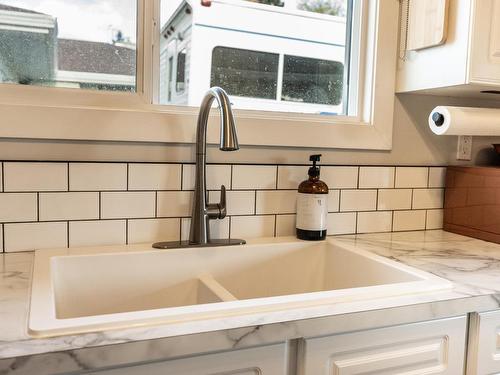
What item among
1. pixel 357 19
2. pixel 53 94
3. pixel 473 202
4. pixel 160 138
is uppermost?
pixel 357 19

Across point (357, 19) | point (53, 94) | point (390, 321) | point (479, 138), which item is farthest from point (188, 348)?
point (479, 138)

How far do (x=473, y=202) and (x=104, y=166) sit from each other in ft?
3.76

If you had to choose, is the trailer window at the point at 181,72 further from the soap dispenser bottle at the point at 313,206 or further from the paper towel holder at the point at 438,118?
the paper towel holder at the point at 438,118

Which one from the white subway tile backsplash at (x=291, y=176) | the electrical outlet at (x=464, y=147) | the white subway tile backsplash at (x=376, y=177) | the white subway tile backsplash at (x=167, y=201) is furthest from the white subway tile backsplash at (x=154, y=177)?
the electrical outlet at (x=464, y=147)

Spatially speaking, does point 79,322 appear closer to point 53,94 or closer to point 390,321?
point 390,321

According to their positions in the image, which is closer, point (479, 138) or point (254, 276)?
point (254, 276)

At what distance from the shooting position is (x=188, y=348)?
709 millimetres

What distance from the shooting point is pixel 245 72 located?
4.87 feet

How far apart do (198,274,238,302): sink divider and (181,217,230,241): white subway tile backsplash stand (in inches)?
6.0

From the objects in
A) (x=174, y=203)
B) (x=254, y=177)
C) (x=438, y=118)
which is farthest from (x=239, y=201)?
(x=438, y=118)

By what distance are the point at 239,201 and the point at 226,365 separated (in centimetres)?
67

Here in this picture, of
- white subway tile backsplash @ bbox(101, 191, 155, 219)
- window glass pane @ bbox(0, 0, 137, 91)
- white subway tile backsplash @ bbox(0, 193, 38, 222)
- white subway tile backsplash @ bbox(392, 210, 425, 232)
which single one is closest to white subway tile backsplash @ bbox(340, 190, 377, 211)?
white subway tile backsplash @ bbox(392, 210, 425, 232)

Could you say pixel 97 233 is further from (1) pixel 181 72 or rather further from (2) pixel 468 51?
(2) pixel 468 51

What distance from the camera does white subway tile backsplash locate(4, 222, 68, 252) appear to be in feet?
3.78
